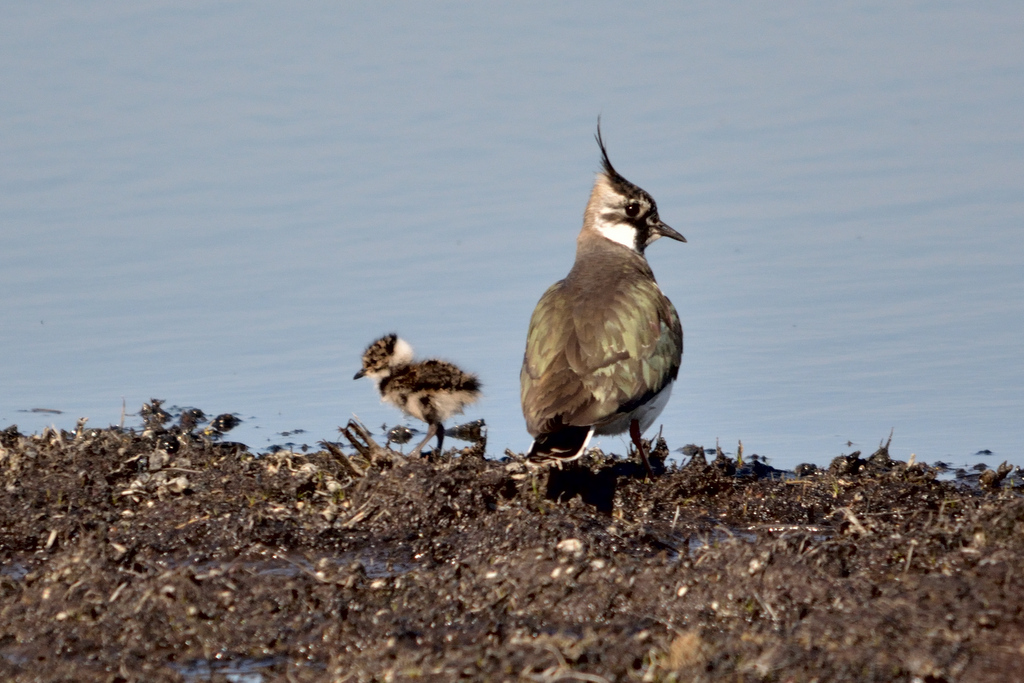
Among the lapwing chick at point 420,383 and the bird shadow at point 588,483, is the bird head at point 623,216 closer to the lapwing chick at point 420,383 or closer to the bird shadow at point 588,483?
the lapwing chick at point 420,383

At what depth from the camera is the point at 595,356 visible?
739 centimetres

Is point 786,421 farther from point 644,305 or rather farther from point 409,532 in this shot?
point 409,532

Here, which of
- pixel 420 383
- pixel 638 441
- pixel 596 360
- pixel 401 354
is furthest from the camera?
pixel 401 354

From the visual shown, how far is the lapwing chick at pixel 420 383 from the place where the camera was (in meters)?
8.59

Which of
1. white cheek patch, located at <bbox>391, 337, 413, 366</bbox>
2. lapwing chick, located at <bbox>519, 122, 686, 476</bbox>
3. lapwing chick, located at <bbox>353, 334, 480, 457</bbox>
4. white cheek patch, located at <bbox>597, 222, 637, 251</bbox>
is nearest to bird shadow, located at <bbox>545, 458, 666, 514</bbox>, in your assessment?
lapwing chick, located at <bbox>519, 122, 686, 476</bbox>

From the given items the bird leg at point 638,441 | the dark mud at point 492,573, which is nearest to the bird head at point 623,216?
the bird leg at point 638,441

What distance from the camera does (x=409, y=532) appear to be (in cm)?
634

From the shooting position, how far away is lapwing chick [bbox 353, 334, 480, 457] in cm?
859

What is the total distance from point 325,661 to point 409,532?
133 cm

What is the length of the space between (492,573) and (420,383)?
317cm

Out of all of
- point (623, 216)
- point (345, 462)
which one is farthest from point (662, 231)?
point (345, 462)

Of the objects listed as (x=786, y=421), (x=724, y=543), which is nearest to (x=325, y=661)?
(x=724, y=543)

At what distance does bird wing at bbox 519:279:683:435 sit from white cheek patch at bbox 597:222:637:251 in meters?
1.25

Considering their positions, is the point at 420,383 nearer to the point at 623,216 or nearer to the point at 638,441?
the point at 638,441
